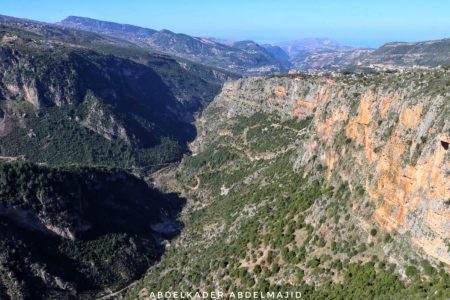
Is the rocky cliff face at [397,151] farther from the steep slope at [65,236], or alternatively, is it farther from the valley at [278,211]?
the steep slope at [65,236]

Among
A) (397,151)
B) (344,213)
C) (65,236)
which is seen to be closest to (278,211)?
(344,213)

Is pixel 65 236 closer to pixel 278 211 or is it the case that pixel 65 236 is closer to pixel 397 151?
pixel 278 211

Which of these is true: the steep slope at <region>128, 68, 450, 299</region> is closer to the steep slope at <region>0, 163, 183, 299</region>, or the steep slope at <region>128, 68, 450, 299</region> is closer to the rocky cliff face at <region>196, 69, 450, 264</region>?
the rocky cliff face at <region>196, 69, 450, 264</region>

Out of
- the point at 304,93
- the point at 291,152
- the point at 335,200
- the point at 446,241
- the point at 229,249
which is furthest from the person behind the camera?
the point at 304,93

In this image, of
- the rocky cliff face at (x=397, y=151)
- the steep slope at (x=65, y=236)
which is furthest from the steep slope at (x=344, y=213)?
the steep slope at (x=65, y=236)

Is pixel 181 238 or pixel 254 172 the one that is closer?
pixel 181 238

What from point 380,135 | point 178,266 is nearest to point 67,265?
point 178,266

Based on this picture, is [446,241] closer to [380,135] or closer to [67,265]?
[380,135]
